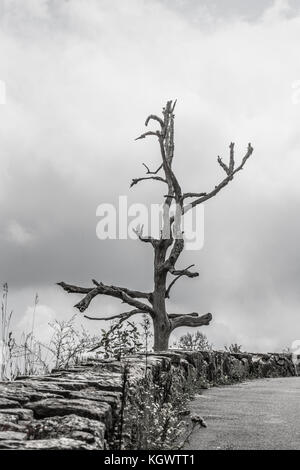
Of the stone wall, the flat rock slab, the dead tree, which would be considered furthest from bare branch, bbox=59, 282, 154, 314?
the flat rock slab

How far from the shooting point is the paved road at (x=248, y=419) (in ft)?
17.0

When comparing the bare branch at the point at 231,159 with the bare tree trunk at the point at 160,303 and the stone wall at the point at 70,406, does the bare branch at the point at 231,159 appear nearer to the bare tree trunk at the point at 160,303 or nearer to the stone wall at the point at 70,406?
the bare tree trunk at the point at 160,303

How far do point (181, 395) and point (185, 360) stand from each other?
2.09m

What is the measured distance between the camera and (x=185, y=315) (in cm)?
1612

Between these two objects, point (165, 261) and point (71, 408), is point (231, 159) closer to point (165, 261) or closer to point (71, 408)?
point (165, 261)

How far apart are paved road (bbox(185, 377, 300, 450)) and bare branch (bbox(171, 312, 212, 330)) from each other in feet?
Answer: 19.7

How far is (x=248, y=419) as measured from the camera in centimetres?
648

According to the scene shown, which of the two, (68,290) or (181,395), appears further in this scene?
(68,290)

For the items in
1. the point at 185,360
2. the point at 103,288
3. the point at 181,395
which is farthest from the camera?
the point at 103,288

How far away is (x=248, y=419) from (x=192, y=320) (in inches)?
377

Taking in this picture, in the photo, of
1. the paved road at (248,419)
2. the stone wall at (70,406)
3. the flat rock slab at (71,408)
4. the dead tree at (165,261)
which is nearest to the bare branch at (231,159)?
the dead tree at (165,261)

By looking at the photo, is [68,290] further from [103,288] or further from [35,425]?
[35,425]
